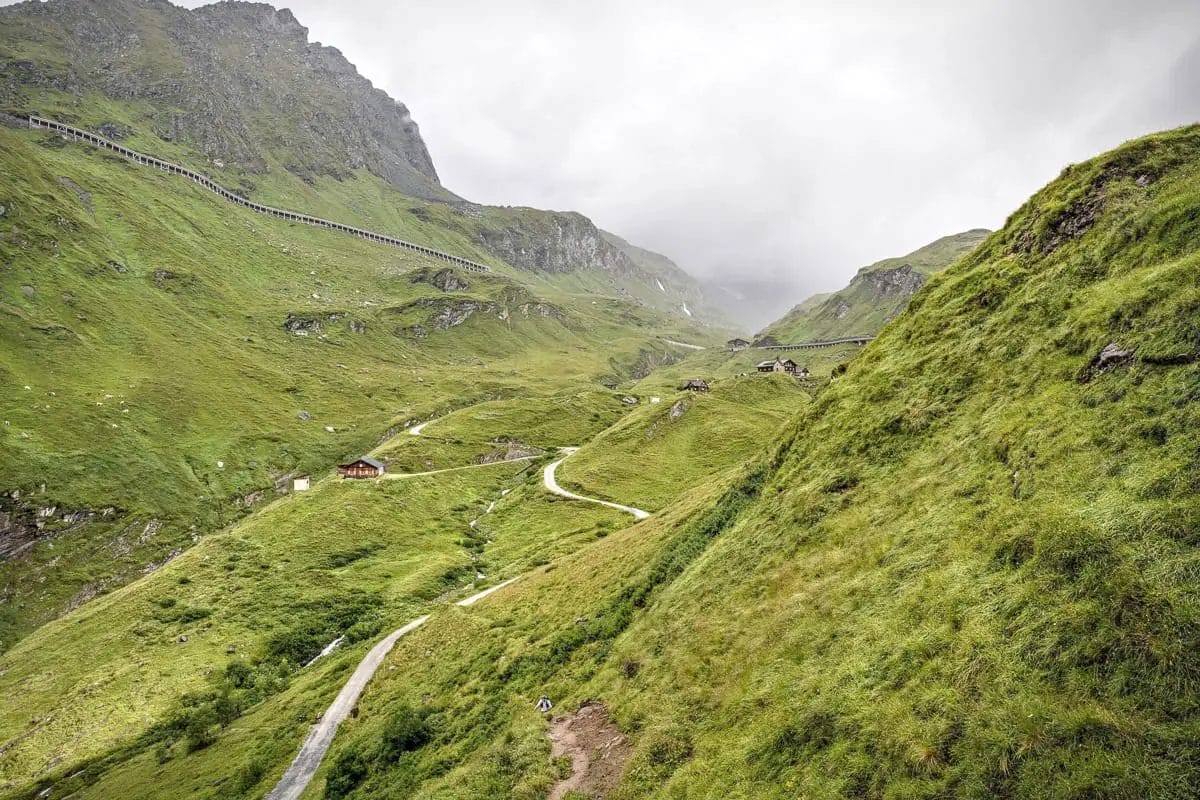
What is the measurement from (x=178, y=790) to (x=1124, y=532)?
52.7 metres

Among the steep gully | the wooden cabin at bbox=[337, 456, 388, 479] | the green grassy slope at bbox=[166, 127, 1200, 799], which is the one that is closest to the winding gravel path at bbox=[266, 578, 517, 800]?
the steep gully

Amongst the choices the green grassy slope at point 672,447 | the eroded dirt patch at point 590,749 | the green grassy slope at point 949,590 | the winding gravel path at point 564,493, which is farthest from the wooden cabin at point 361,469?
the eroded dirt patch at point 590,749

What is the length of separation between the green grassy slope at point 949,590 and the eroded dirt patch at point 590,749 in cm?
85

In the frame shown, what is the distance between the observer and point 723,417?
433 ft

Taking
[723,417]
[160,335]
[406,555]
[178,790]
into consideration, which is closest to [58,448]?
[160,335]

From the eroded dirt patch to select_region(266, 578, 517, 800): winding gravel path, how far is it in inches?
761

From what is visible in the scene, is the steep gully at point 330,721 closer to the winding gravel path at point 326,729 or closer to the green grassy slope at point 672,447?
the winding gravel path at point 326,729

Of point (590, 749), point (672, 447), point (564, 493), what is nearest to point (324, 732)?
point (590, 749)

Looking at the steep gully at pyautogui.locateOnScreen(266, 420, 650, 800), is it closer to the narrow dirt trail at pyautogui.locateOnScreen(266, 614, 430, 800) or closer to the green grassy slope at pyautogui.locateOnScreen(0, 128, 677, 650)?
the narrow dirt trail at pyautogui.locateOnScreen(266, 614, 430, 800)

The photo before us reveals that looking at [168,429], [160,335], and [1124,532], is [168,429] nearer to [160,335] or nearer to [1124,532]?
→ [160,335]

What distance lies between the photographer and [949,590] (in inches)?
619

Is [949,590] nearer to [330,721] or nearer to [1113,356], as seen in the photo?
[1113,356]

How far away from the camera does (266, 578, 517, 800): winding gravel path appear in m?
32.5

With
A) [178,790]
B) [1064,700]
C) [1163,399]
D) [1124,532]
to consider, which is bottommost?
[178,790]
